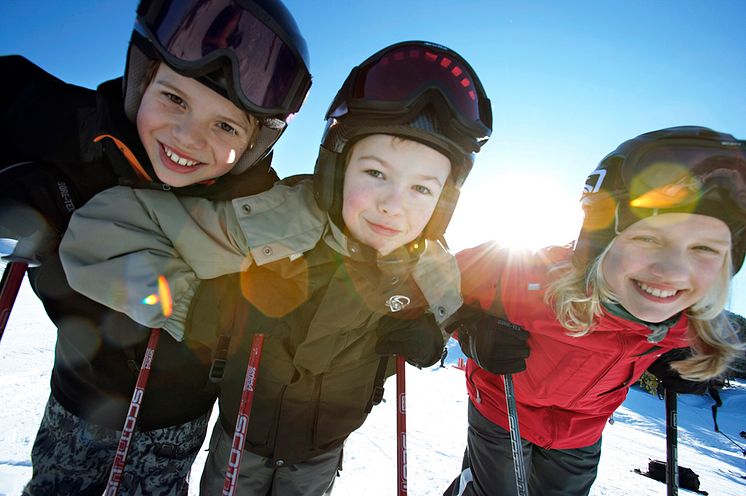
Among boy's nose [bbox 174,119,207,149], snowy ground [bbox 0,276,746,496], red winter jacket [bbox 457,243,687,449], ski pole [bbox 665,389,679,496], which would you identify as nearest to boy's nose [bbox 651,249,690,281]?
red winter jacket [bbox 457,243,687,449]

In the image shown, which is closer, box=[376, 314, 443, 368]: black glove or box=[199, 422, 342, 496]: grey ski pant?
box=[376, 314, 443, 368]: black glove

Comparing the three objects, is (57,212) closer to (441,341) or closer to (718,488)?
(441,341)

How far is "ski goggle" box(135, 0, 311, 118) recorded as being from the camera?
5.83 ft

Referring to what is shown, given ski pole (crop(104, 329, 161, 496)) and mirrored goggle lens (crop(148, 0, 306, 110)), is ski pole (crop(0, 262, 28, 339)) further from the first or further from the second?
mirrored goggle lens (crop(148, 0, 306, 110))

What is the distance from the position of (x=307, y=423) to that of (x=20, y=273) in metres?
1.71

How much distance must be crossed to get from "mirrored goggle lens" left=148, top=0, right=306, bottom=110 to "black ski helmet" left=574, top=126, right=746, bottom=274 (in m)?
2.18

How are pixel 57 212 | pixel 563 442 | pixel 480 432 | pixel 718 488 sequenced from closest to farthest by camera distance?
1. pixel 57 212
2. pixel 563 442
3. pixel 480 432
4. pixel 718 488

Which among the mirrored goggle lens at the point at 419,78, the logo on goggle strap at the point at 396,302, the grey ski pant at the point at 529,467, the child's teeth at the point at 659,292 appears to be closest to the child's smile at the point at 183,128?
the mirrored goggle lens at the point at 419,78

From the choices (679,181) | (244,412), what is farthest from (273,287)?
(679,181)

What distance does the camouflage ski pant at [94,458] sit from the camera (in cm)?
183

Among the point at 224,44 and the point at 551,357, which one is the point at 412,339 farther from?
the point at 224,44

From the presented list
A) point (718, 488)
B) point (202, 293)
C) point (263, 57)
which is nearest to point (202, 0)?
point (263, 57)

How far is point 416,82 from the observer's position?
1.89 m

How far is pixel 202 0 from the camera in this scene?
1.83 metres
